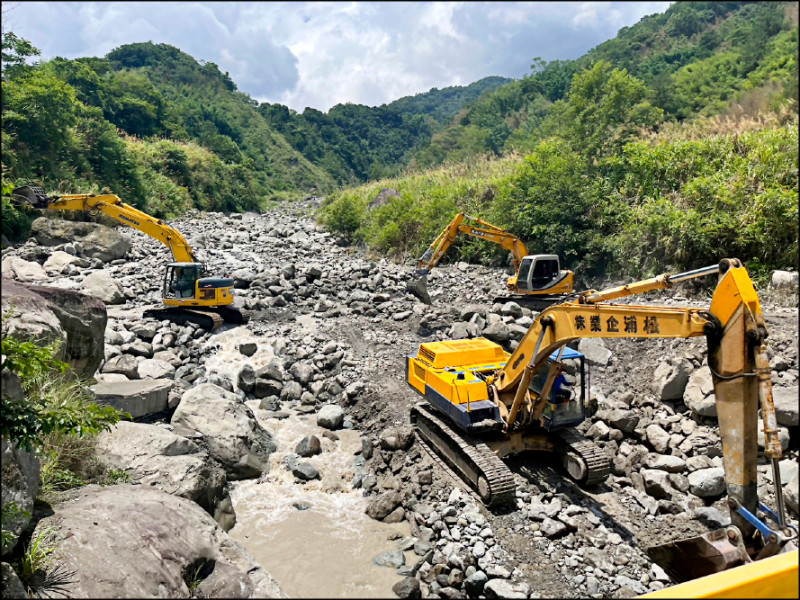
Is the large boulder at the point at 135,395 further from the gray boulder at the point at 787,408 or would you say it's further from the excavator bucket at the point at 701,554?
the gray boulder at the point at 787,408

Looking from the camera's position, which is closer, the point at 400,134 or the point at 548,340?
the point at 548,340

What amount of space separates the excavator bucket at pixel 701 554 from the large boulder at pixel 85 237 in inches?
707

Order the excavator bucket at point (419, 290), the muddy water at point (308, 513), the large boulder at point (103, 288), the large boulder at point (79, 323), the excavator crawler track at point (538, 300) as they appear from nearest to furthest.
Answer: the muddy water at point (308, 513) < the large boulder at point (79, 323) < the large boulder at point (103, 288) < the excavator crawler track at point (538, 300) < the excavator bucket at point (419, 290)

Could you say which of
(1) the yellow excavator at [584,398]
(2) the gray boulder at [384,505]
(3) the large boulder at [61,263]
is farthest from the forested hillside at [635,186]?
(3) the large boulder at [61,263]

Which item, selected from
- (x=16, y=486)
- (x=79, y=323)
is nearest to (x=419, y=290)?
(x=79, y=323)

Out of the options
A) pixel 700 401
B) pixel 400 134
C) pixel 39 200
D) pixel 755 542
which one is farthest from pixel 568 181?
pixel 400 134

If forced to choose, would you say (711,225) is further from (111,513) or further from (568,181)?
(111,513)

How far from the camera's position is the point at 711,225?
12.0 meters

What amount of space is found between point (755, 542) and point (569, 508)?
2.21 m

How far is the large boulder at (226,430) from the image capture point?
791 centimetres

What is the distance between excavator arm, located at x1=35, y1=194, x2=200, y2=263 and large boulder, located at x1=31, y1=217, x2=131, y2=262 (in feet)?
11.0

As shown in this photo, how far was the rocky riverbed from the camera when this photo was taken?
495 cm

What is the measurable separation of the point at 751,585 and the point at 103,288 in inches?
606

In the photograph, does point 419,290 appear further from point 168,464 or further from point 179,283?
point 168,464
